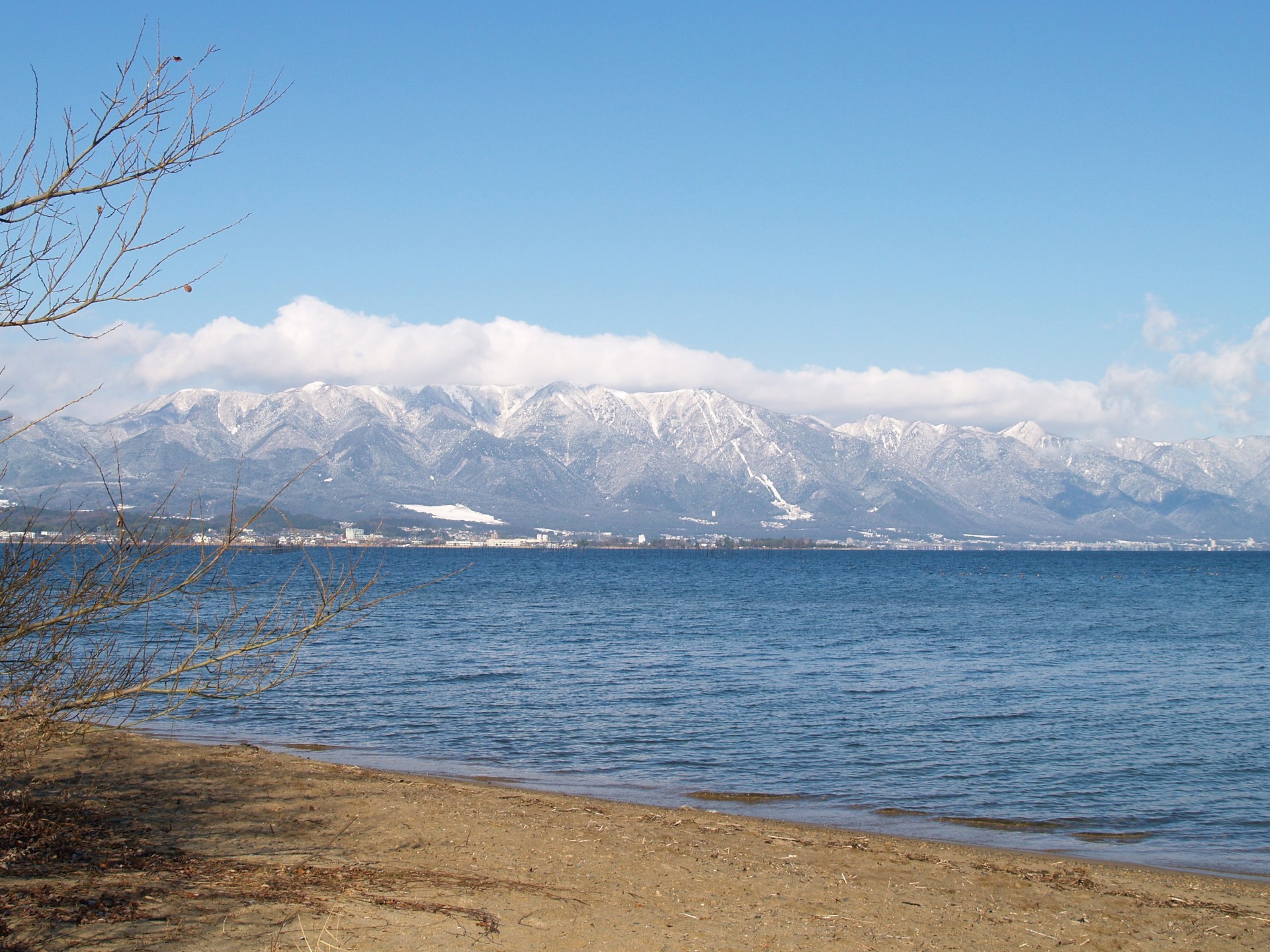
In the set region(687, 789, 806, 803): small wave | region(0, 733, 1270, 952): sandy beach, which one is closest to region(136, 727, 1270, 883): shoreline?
region(687, 789, 806, 803): small wave

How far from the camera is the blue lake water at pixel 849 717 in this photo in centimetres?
1714

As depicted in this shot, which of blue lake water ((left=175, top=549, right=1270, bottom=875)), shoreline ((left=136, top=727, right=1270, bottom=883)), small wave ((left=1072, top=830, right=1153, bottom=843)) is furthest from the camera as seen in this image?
blue lake water ((left=175, top=549, right=1270, bottom=875))

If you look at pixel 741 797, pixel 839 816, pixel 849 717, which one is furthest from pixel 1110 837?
pixel 849 717

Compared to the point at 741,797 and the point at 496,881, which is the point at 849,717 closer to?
the point at 741,797

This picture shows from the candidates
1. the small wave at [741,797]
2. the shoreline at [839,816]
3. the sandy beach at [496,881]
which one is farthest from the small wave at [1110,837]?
the small wave at [741,797]

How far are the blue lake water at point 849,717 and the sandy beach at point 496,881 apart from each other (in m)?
3.03

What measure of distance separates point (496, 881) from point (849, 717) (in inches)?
664

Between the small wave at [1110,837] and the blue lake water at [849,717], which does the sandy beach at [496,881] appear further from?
the blue lake water at [849,717]

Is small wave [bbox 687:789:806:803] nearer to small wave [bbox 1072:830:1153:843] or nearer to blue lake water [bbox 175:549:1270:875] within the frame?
blue lake water [bbox 175:549:1270:875]

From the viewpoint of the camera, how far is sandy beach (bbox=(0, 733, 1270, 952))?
26.8 ft

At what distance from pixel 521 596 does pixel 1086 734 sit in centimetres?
5773

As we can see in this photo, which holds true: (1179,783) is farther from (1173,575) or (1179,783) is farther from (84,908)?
(1173,575)

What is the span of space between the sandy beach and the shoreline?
0.75 meters

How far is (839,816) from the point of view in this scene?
16.5 metres
